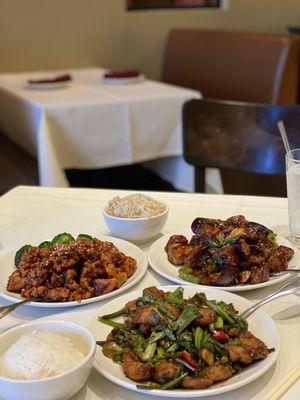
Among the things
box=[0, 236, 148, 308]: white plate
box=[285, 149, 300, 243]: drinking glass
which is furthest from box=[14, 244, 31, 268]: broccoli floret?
box=[285, 149, 300, 243]: drinking glass

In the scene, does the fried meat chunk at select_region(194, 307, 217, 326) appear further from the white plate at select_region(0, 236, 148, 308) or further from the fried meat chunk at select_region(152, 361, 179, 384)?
the white plate at select_region(0, 236, 148, 308)

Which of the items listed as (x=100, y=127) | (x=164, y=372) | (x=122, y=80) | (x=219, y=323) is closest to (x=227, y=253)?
(x=219, y=323)

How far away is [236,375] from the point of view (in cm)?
65

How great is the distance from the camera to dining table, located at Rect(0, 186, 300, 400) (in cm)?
67

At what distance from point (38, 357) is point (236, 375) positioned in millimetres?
230

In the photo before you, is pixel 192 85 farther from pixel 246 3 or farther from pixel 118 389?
pixel 118 389

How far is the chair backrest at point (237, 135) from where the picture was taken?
1703 millimetres

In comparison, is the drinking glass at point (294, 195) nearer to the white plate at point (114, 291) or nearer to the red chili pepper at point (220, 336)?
the white plate at point (114, 291)

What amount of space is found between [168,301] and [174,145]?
6.31ft

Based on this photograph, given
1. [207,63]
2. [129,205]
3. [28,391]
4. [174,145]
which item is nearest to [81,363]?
[28,391]

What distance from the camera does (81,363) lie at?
0.62 meters

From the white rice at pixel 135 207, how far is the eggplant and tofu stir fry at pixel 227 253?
4.0 inches

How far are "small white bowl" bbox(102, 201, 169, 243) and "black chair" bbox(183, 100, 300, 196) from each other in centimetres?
74

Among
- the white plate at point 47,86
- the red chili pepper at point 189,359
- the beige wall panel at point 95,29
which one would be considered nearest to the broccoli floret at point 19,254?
the red chili pepper at point 189,359
